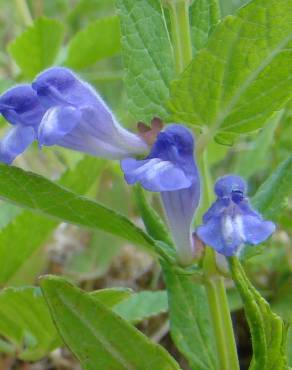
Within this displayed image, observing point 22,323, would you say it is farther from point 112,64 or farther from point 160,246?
point 112,64

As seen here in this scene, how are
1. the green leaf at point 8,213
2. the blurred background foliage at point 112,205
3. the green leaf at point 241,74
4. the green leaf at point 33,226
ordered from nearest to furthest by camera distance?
the green leaf at point 241,74 → the green leaf at point 33,226 → the green leaf at point 8,213 → the blurred background foliage at point 112,205

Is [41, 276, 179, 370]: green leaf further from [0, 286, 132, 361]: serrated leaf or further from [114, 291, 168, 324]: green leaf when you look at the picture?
[114, 291, 168, 324]: green leaf

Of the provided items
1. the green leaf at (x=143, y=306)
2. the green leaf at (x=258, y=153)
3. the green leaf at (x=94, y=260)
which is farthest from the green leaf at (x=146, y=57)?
the green leaf at (x=94, y=260)

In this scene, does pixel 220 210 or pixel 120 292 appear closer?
pixel 220 210

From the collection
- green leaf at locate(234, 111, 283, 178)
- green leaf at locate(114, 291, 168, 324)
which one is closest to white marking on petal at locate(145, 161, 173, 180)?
green leaf at locate(114, 291, 168, 324)

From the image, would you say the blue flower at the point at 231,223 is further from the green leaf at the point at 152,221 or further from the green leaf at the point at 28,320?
the green leaf at the point at 28,320

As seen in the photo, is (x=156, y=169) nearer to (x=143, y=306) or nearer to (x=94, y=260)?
(x=143, y=306)

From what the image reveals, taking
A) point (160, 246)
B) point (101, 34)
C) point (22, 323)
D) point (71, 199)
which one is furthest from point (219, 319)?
point (101, 34)
